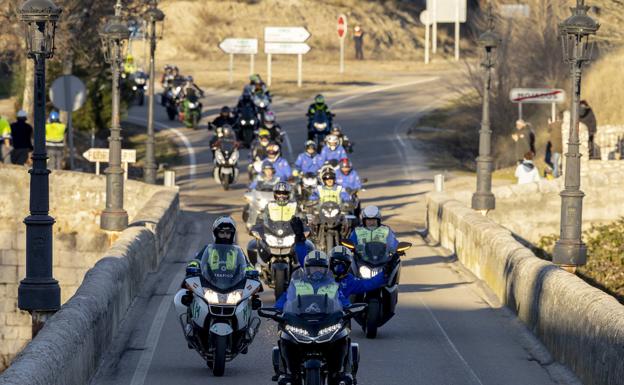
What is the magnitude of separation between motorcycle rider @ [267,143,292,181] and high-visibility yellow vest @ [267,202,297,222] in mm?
8570

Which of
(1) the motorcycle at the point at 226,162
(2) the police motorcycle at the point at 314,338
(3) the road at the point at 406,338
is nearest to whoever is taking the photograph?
(2) the police motorcycle at the point at 314,338

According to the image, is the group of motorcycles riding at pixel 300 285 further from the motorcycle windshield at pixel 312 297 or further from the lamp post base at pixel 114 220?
the lamp post base at pixel 114 220

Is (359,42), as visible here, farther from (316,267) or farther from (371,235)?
(316,267)

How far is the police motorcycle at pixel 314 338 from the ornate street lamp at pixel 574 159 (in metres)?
9.81

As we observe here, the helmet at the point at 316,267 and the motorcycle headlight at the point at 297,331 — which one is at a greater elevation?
the helmet at the point at 316,267

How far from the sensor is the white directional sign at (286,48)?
7150 cm

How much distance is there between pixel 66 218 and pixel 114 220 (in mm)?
5253

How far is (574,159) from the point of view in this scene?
73.9 feet

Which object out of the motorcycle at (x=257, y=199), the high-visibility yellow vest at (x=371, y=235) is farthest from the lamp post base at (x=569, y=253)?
the motorcycle at (x=257, y=199)

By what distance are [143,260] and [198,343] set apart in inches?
262

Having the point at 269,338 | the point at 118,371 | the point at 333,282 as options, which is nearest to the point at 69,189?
the point at 269,338

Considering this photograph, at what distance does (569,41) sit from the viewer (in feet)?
74.1

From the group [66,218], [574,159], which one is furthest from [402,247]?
[66,218]

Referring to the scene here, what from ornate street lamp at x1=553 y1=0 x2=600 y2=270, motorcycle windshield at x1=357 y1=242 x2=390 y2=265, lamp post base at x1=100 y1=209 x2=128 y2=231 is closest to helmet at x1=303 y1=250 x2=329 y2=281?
motorcycle windshield at x1=357 y1=242 x2=390 y2=265
